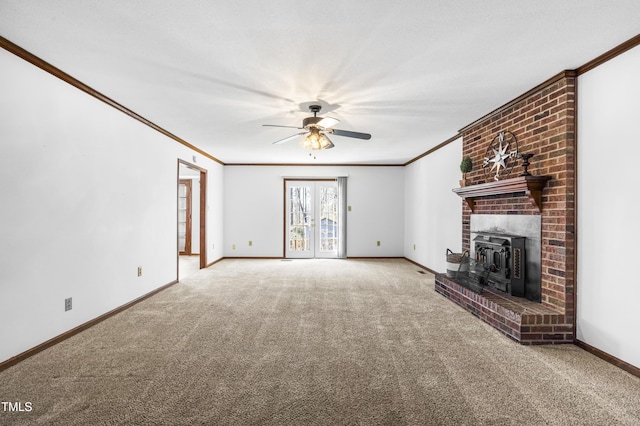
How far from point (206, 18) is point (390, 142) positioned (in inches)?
159

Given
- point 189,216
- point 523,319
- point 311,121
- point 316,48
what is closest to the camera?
point 316,48

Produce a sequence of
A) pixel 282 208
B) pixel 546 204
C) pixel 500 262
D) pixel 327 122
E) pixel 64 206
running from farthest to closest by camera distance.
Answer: pixel 282 208
pixel 500 262
pixel 327 122
pixel 546 204
pixel 64 206

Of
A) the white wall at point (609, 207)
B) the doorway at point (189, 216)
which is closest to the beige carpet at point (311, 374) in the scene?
the white wall at point (609, 207)

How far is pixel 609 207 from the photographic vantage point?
255 cm

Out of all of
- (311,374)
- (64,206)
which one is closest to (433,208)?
(311,374)

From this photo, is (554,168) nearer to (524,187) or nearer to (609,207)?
(524,187)

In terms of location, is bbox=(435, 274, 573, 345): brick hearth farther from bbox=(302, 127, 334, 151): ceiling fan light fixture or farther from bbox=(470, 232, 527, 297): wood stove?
bbox=(302, 127, 334, 151): ceiling fan light fixture

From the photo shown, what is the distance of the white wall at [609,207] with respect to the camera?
237 centimetres

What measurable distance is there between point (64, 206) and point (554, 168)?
4.52 metres

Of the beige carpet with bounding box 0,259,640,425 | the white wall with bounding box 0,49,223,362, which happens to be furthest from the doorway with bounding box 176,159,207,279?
the beige carpet with bounding box 0,259,640,425

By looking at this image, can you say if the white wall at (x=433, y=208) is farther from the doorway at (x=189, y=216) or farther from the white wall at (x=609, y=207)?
the doorway at (x=189, y=216)

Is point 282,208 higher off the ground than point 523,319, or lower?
higher

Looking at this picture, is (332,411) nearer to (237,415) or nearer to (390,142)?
(237,415)

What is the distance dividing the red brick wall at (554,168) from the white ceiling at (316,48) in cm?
19
